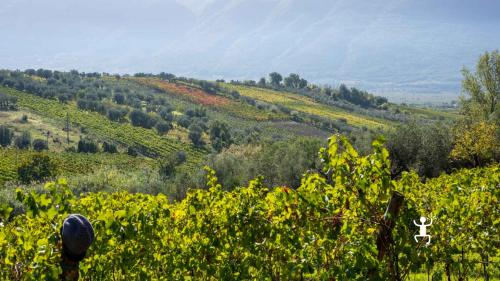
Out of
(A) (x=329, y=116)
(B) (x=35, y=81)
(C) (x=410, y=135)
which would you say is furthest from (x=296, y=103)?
(C) (x=410, y=135)

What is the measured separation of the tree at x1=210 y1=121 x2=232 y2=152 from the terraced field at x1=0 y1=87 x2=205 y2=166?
166 inches

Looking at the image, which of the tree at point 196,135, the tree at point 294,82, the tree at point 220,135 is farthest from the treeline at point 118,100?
the tree at point 294,82

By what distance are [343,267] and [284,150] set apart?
44.0m

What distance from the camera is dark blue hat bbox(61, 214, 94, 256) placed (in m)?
Answer: 5.40

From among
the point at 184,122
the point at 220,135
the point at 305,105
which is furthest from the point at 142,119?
the point at 305,105

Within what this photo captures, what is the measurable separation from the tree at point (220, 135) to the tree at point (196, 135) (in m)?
2.23

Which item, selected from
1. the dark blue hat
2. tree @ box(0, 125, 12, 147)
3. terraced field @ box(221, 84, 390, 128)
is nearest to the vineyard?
the dark blue hat

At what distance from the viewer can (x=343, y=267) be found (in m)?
6.16

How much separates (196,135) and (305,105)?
51358 mm

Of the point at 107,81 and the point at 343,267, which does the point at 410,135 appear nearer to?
the point at 343,267

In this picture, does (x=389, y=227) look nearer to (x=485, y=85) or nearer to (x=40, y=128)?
(x=485, y=85)

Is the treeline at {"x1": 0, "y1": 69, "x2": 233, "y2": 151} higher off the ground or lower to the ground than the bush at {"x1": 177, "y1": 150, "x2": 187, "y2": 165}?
higher

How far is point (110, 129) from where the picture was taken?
9775cm

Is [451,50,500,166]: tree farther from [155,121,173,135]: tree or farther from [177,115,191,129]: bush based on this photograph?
[177,115,191,129]: bush
